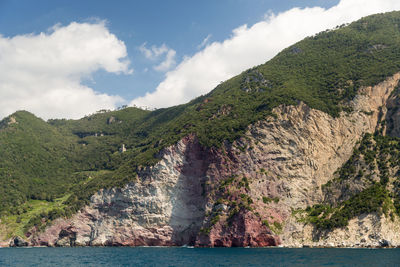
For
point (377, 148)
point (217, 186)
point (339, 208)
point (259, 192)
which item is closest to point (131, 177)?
point (217, 186)

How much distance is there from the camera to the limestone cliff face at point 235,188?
10431 centimetres

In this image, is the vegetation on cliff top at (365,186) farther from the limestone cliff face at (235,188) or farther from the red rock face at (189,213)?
the red rock face at (189,213)

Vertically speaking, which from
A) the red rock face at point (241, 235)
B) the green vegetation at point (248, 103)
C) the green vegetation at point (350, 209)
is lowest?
the red rock face at point (241, 235)

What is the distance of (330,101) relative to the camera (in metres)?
128

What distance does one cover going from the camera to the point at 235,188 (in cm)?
10925

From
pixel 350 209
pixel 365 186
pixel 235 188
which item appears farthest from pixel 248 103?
pixel 350 209

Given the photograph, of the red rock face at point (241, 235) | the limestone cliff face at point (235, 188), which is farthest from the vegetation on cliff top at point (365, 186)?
the red rock face at point (241, 235)

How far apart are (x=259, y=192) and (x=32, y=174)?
114 m

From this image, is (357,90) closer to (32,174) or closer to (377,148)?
(377,148)

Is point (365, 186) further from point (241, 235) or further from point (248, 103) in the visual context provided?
point (248, 103)

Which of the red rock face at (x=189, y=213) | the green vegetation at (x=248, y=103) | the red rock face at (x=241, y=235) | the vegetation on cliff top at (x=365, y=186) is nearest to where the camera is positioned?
the vegetation on cliff top at (x=365, y=186)

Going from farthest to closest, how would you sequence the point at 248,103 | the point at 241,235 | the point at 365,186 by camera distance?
the point at 248,103, the point at 365,186, the point at 241,235

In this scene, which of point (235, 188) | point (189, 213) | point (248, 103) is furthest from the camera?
point (248, 103)

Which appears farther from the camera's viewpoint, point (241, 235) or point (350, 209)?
point (241, 235)
